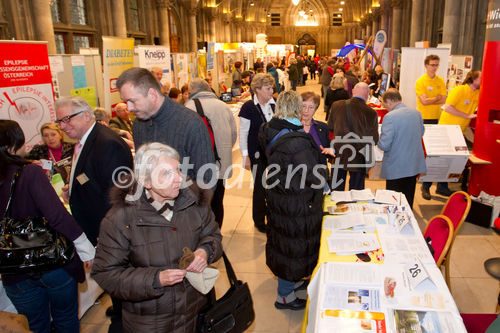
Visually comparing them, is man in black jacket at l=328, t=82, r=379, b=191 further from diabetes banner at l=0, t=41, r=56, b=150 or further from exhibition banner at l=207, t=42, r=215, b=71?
exhibition banner at l=207, t=42, r=215, b=71

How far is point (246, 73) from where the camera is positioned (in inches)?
476

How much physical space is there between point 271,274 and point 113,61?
3.97 m

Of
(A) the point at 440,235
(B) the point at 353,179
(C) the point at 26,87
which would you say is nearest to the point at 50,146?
(C) the point at 26,87

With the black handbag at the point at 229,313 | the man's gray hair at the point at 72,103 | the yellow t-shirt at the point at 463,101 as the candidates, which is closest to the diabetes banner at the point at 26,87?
the man's gray hair at the point at 72,103

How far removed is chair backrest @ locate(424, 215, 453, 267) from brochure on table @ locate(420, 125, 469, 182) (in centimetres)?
213

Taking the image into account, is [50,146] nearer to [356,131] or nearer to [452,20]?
[356,131]

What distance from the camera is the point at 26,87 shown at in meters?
4.04

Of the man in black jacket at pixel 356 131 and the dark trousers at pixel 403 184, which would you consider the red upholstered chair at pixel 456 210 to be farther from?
the man in black jacket at pixel 356 131

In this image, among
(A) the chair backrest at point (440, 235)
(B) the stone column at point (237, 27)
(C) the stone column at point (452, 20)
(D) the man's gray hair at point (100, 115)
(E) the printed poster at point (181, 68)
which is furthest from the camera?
(B) the stone column at point (237, 27)

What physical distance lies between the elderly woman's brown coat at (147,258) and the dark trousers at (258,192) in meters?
2.32

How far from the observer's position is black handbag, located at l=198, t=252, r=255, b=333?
1.76 metres

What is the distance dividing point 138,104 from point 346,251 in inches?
60.5

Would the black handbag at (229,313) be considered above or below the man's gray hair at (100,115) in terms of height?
below

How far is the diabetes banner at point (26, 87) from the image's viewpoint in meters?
3.80
